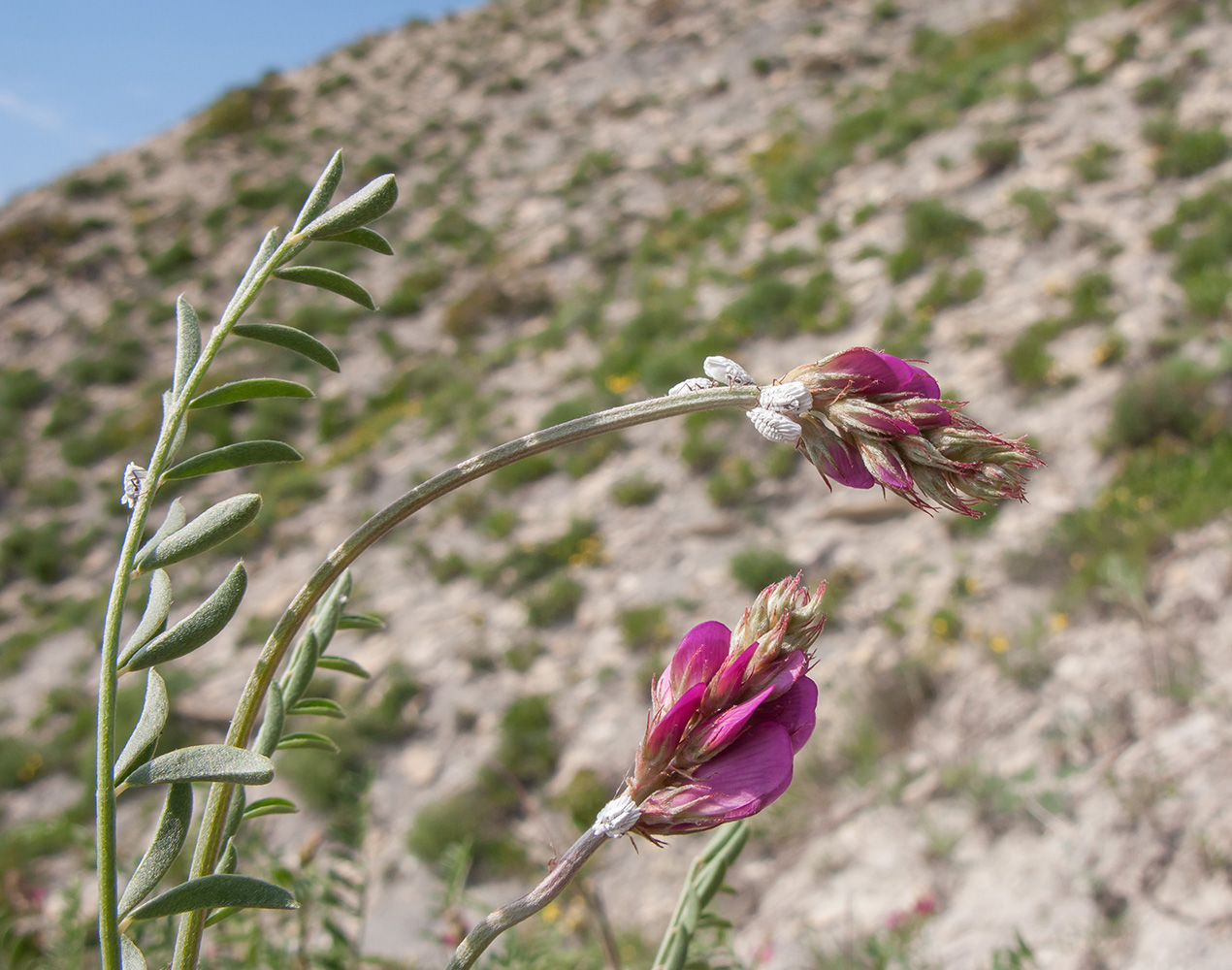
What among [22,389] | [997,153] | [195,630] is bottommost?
[195,630]

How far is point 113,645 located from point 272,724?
0.42ft

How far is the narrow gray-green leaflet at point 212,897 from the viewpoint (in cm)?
48

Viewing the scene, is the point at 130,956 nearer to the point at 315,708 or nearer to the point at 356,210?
A: the point at 315,708

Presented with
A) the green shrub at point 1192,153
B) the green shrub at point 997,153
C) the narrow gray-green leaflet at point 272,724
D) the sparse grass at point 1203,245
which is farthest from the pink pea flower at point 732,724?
the green shrub at point 997,153

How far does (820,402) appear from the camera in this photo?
51 centimetres

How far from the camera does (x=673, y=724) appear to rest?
1.65 ft

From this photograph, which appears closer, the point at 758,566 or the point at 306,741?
the point at 306,741

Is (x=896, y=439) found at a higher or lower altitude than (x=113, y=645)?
lower

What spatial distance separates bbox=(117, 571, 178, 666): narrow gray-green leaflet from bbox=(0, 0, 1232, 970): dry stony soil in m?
0.46

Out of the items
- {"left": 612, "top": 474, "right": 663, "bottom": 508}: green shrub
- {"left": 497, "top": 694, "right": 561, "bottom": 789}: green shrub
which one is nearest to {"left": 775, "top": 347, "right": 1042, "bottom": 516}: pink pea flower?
{"left": 497, "top": 694, "right": 561, "bottom": 789}: green shrub

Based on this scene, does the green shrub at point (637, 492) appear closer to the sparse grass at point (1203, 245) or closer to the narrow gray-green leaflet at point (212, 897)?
the sparse grass at point (1203, 245)

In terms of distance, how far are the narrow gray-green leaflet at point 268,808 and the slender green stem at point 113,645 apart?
0.13 meters

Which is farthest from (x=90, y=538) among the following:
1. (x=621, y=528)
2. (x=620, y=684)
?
(x=620, y=684)

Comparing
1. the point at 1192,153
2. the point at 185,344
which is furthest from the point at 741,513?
the point at 185,344
